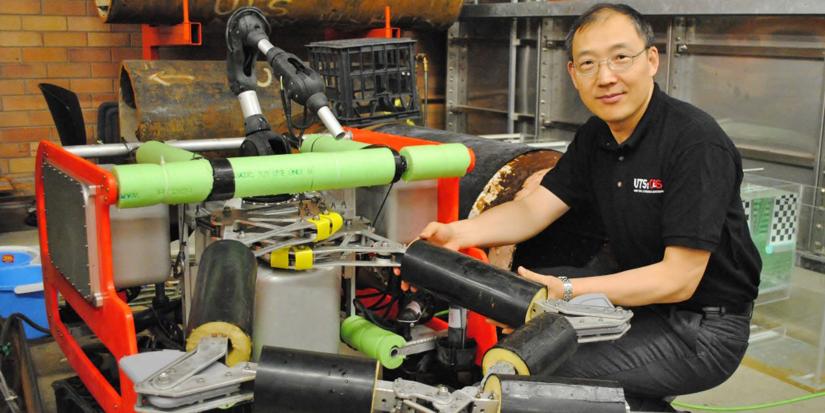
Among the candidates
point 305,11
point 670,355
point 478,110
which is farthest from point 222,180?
point 478,110

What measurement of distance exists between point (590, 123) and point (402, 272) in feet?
2.38

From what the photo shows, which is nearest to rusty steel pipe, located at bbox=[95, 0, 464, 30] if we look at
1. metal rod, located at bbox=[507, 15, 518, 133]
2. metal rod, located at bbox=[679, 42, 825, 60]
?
metal rod, located at bbox=[507, 15, 518, 133]

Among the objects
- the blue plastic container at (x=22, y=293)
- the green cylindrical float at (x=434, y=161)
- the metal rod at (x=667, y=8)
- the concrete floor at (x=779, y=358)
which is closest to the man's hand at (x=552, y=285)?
the green cylindrical float at (x=434, y=161)

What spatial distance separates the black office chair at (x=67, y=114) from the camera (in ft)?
10.7

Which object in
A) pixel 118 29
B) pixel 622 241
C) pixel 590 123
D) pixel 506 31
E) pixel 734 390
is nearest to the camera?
pixel 622 241

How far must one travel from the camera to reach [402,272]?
5.98ft

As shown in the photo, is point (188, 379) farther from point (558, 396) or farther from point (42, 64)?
point (42, 64)

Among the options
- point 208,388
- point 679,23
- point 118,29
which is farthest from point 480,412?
point 118,29

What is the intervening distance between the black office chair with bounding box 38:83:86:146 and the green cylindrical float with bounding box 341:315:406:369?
1912mm

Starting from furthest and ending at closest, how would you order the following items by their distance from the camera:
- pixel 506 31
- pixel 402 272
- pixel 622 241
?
1. pixel 506 31
2. pixel 622 241
3. pixel 402 272

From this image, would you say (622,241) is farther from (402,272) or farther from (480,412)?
(480,412)

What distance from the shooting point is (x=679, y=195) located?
1.75 meters

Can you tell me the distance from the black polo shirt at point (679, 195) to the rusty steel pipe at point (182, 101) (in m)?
2.60

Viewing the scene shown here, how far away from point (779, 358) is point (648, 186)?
171cm
